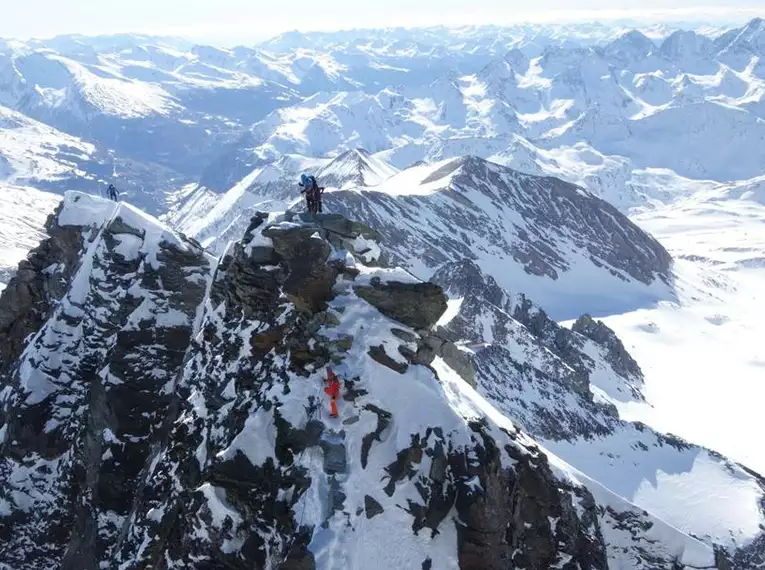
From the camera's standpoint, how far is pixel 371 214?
17175 cm

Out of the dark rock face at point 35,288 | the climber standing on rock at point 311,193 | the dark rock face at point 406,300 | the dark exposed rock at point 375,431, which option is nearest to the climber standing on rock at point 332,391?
the dark exposed rock at point 375,431

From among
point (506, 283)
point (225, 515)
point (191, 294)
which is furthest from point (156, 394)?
point (506, 283)

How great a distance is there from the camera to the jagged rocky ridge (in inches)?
1105

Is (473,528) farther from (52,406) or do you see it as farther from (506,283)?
(506,283)

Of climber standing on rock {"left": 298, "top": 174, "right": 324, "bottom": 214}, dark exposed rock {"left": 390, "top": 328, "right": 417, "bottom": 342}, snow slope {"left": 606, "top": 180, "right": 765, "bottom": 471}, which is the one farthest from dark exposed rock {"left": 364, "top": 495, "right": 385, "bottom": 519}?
snow slope {"left": 606, "top": 180, "right": 765, "bottom": 471}

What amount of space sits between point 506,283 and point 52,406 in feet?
503

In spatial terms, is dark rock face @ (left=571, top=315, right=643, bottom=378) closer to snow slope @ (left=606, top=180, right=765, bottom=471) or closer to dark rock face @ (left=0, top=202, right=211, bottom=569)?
snow slope @ (left=606, top=180, right=765, bottom=471)

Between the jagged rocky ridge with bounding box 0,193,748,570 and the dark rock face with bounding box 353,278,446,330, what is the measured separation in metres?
0.08

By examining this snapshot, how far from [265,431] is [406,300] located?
9.33 metres

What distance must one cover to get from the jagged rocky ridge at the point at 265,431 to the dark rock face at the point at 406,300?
0.26 ft

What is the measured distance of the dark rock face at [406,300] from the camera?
33.3m

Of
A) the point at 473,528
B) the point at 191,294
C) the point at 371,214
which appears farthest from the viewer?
the point at 371,214

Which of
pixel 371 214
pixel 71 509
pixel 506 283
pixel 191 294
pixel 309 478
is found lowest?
pixel 506 283

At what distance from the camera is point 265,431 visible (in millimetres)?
29719
